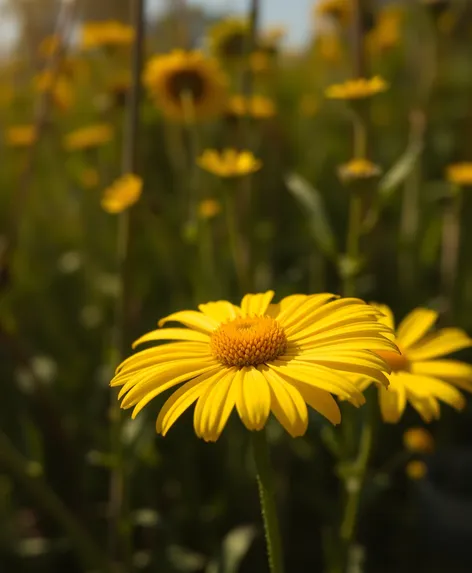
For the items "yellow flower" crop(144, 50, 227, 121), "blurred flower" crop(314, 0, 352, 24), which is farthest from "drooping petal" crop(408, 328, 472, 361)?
"blurred flower" crop(314, 0, 352, 24)

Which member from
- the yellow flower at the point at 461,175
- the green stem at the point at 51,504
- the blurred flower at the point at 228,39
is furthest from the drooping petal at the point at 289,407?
the blurred flower at the point at 228,39

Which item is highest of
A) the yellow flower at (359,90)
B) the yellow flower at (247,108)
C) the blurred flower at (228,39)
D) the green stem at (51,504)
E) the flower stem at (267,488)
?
the blurred flower at (228,39)

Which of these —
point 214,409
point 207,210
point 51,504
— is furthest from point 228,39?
point 214,409

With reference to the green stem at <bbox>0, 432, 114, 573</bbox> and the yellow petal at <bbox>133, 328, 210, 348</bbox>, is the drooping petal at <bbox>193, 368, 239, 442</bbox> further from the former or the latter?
the green stem at <bbox>0, 432, 114, 573</bbox>

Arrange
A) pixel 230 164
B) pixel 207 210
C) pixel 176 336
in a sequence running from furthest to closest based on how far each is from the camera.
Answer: pixel 207 210
pixel 230 164
pixel 176 336

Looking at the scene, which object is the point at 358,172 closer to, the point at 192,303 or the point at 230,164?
the point at 230,164

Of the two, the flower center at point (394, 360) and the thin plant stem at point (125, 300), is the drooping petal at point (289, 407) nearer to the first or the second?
the flower center at point (394, 360)

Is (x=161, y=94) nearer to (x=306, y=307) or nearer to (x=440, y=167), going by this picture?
(x=306, y=307)
